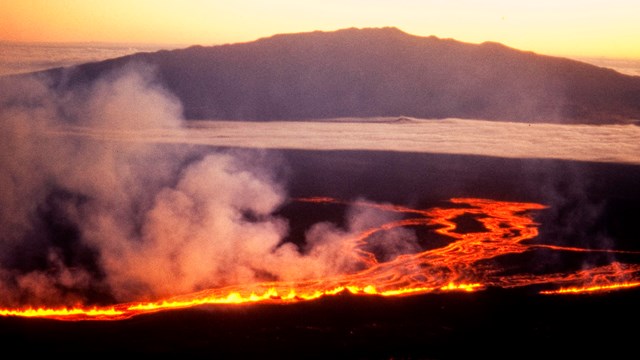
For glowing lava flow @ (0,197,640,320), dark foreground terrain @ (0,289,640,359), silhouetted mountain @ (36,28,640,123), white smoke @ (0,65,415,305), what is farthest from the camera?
silhouetted mountain @ (36,28,640,123)

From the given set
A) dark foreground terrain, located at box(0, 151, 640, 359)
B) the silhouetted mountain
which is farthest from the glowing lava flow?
the silhouetted mountain

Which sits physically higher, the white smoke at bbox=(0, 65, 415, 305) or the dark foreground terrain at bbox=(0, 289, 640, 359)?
the white smoke at bbox=(0, 65, 415, 305)

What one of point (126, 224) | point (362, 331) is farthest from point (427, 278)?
point (126, 224)

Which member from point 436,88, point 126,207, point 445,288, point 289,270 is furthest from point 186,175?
point 436,88

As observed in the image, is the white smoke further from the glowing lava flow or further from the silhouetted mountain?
the silhouetted mountain

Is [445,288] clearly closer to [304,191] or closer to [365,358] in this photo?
[365,358]

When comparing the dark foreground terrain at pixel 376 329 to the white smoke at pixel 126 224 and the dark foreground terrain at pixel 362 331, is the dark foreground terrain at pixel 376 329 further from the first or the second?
the white smoke at pixel 126 224
